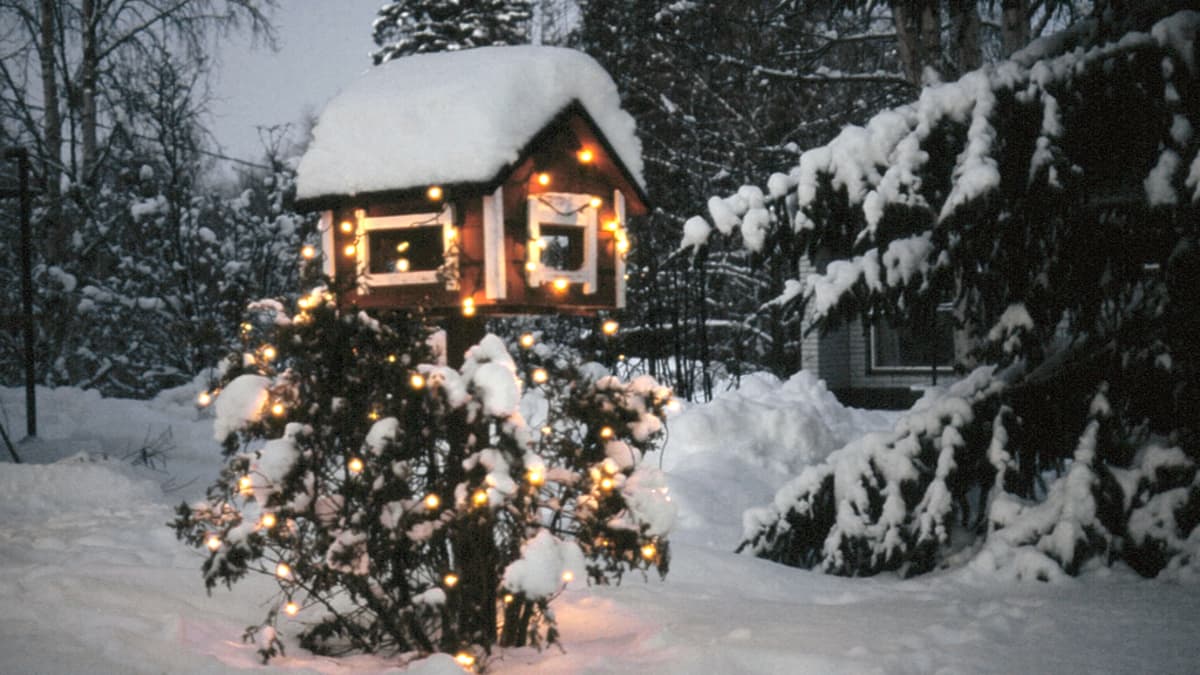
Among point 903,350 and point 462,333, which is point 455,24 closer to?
point 903,350

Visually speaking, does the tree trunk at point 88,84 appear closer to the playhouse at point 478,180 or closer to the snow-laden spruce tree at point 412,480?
the playhouse at point 478,180

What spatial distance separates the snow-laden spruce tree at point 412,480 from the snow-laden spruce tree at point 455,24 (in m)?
21.3

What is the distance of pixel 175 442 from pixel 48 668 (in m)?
8.52

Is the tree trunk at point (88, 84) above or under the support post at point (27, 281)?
above

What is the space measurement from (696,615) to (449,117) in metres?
2.75

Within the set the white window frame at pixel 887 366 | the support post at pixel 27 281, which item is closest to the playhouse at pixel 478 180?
the support post at pixel 27 281

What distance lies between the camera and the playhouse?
4293 millimetres

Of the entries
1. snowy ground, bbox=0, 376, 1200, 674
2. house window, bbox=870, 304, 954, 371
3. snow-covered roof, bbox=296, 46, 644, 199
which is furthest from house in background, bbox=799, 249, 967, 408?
snow-covered roof, bbox=296, 46, 644, 199

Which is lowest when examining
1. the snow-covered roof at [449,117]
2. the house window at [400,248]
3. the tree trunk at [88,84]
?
the house window at [400,248]

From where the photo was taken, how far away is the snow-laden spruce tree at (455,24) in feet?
79.9

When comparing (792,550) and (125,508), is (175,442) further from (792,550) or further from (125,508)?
(792,550)

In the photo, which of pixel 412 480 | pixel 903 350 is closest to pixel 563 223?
pixel 412 480

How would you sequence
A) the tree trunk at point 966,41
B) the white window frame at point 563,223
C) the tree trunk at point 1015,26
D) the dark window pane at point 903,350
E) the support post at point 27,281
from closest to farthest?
the white window frame at point 563,223
the tree trunk at point 1015,26
the tree trunk at point 966,41
the support post at point 27,281
the dark window pane at point 903,350

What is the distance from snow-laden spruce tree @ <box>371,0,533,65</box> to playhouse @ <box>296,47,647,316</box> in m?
20.2
